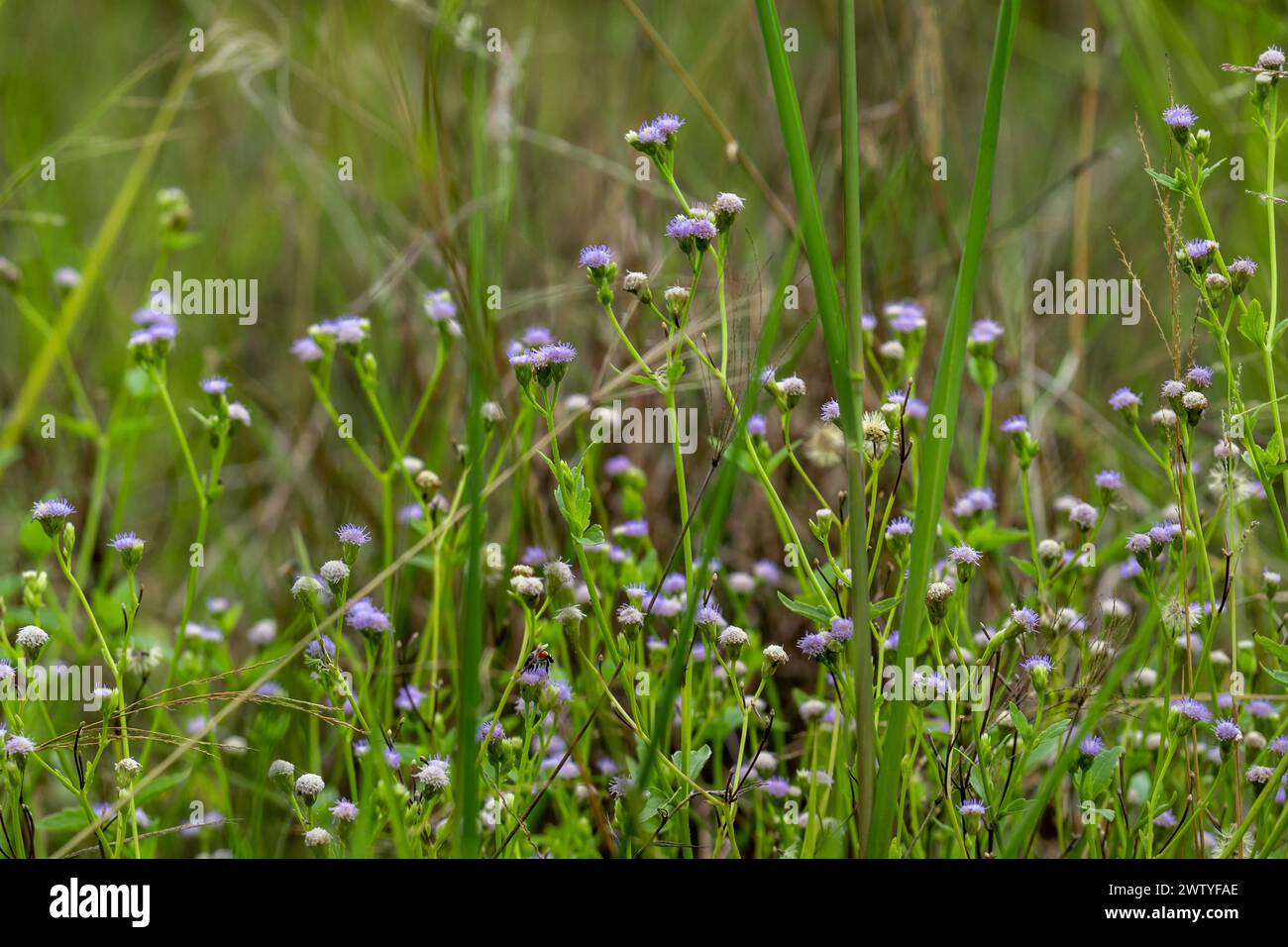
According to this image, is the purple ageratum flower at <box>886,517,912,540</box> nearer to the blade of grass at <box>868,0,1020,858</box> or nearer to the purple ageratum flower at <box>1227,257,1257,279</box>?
the blade of grass at <box>868,0,1020,858</box>

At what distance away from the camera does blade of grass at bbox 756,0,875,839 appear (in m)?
1.05

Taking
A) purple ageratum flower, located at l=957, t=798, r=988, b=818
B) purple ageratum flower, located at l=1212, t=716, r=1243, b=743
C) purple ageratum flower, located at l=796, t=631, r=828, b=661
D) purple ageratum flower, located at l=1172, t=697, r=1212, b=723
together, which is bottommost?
purple ageratum flower, located at l=957, t=798, r=988, b=818

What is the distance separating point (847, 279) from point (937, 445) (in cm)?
17

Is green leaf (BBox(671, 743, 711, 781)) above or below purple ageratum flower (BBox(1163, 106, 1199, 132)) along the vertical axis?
below

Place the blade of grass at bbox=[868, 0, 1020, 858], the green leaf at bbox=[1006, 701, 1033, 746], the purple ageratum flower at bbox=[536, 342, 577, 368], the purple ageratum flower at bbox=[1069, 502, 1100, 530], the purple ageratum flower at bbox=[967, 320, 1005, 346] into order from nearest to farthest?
the blade of grass at bbox=[868, 0, 1020, 858]
the green leaf at bbox=[1006, 701, 1033, 746]
the purple ageratum flower at bbox=[536, 342, 577, 368]
the purple ageratum flower at bbox=[1069, 502, 1100, 530]
the purple ageratum flower at bbox=[967, 320, 1005, 346]

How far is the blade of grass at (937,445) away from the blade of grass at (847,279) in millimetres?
29

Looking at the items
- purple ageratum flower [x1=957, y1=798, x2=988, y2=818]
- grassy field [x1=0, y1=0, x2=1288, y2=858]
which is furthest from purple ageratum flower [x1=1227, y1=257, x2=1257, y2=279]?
purple ageratum flower [x1=957, y1=798, x2=988, y2=818]

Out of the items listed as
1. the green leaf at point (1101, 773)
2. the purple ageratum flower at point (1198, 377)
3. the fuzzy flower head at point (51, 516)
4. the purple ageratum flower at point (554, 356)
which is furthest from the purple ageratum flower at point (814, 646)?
the fuzzy flower head at point (51, 516)

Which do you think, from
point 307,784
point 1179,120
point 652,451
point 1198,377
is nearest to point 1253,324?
point 1198,377

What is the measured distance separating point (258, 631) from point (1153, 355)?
173cm

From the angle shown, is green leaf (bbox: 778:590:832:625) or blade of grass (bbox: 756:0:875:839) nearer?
blade of grass (bbox: 756:0:875:839)

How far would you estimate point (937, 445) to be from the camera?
41.6 inches

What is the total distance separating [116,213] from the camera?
7.20ft

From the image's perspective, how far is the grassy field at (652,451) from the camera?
1244 mm
